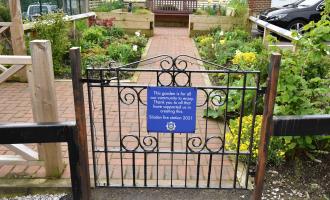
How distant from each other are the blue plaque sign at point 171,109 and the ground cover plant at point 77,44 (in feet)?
12.8

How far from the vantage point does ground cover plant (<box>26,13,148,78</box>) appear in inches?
267

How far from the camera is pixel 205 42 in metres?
10.2

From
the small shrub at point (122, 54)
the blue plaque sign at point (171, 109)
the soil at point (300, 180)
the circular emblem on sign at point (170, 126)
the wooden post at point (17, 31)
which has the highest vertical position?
the wooden post at point (17, 31)

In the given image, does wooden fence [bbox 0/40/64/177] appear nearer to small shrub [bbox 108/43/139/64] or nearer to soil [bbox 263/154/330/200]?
soil [bbox 263/154/330/200]

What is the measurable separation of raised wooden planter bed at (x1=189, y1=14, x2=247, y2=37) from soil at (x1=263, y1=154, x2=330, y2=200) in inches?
362

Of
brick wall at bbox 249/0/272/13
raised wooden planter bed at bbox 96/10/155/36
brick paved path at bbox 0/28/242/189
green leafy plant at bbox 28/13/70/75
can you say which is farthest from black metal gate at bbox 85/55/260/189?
brick wall at bbox 249/0/272/13

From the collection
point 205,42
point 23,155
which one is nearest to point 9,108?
point 23,155

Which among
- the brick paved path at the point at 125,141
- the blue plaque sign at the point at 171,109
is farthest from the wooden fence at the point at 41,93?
the blue plaque sign at the point at 171,109

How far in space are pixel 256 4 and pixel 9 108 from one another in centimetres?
1372

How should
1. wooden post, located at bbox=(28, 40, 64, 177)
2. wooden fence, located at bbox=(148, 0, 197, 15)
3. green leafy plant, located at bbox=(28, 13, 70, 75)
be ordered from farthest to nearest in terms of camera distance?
wooden fence, located at bbox=(148, 0, 197, 15) < green leafy plant, located at bbox=(28, 13, 70, 75) < wooden post, located at bbox=(28, 40, 64, 177)

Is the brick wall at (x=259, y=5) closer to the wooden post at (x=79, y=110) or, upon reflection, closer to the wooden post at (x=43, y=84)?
the wooden post at (x=43, y=84)

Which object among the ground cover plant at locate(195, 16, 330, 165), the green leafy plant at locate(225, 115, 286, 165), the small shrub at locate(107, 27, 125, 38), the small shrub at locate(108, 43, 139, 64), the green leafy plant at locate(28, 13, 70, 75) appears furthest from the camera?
the small shrub at locate(107, 27, 125, 38)

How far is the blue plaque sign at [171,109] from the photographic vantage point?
2.72m

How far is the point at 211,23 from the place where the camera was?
1245cm
